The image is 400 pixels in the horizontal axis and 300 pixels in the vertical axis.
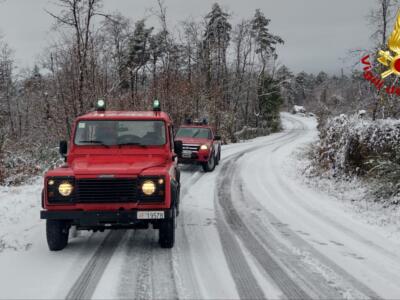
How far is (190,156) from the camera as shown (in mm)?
15070

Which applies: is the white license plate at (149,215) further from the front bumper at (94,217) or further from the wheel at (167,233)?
the wheel at (167,233)

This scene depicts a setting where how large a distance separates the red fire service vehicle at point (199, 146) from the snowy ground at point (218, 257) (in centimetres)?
503

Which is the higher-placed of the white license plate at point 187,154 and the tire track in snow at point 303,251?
the white license plate at point 187,154

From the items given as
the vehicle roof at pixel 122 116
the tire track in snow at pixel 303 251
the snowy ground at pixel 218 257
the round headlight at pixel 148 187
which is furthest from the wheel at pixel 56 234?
the tire track in snow at pixel 303 251

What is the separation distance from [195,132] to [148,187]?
10634 mm

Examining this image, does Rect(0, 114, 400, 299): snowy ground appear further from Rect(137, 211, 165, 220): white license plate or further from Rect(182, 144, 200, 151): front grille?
Rect(182, 144, 200, 151): front grille

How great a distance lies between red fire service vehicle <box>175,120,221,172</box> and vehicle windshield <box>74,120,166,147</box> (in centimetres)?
754

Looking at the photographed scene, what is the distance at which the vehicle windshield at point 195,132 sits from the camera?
641 inches

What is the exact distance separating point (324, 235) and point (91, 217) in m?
4.05

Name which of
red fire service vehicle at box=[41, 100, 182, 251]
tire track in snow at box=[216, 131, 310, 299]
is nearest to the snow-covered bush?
tire track in snow at box=[216, 131, 310, 299]

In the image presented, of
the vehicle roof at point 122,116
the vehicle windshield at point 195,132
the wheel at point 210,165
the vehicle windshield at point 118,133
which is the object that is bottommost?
the wheel at point 210,165

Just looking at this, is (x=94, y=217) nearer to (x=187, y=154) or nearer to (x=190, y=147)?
(x=187, y=154)

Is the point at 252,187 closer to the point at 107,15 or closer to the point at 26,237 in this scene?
the point at 26,237

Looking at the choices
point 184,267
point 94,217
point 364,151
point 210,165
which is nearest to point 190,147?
point 210,165
